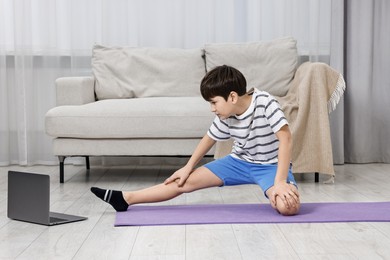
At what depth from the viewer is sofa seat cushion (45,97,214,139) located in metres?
3.49

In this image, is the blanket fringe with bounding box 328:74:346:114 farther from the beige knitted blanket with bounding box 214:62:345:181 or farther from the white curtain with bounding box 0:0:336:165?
the white curtain with bounding box 0:0:336:165

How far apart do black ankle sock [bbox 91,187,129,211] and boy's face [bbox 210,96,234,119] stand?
0.47 m

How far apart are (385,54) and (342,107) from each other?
1.50 feet

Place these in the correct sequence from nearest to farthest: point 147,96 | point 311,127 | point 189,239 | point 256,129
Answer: point 189,239 → point 256,129 → point 311,127 → point 147,96

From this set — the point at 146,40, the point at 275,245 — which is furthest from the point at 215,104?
the point at 146,40

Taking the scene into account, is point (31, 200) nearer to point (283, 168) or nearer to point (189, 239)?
point (189, 239)

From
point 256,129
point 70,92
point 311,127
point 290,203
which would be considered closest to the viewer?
point 290,203

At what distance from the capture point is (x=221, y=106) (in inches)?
100

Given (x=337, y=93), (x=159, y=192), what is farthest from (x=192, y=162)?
(x=337, y=93)

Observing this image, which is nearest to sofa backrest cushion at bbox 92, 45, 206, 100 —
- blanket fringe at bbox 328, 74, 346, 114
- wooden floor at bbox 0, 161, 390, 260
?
blanket fringe at bbox 328, 74, 346, 114

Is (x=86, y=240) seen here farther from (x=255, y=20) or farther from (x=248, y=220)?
(x=255, y=20)

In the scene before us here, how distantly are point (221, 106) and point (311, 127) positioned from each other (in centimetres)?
100

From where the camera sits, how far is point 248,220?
240 cm

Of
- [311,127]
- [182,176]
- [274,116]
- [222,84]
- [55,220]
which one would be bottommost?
[55,220]
